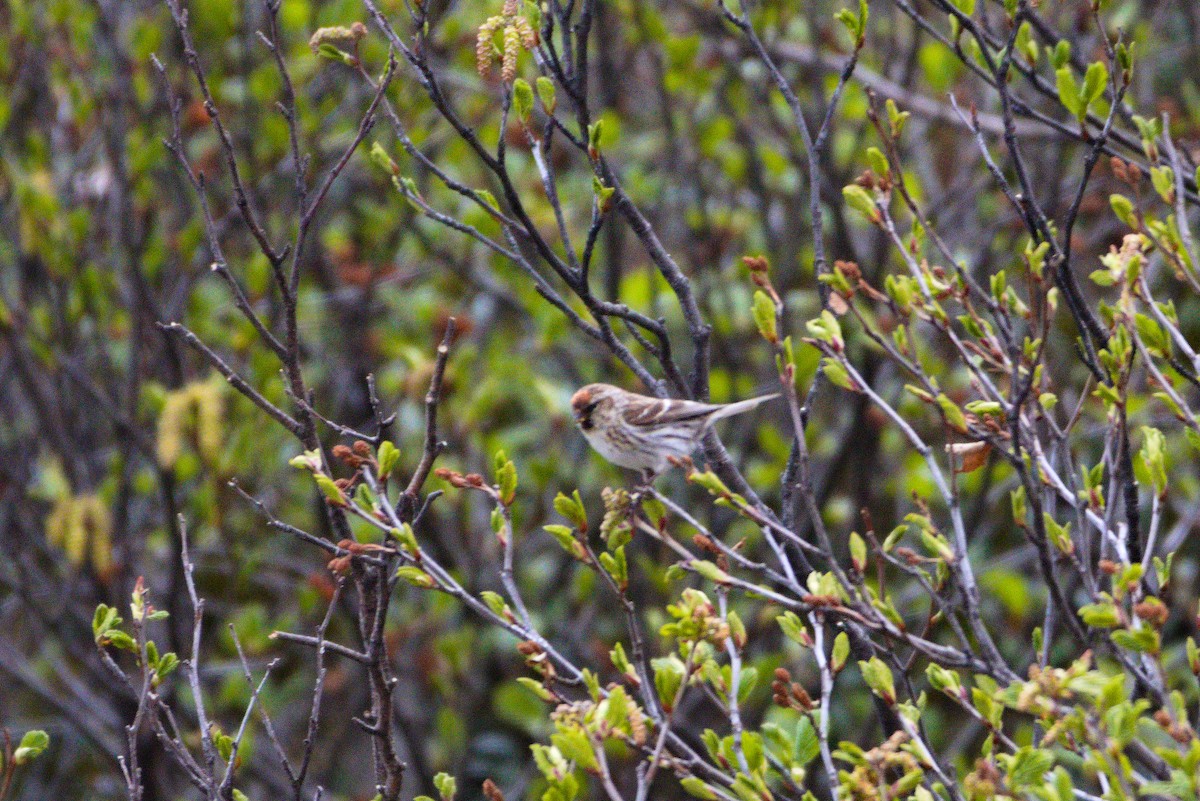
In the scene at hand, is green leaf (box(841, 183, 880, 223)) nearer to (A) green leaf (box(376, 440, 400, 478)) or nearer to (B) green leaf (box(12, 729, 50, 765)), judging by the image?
(A) green leaf (box(376, 440, 400, 478))

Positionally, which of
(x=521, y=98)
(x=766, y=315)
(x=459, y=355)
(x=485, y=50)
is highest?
(x=485, y=50)

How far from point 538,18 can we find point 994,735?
189cm

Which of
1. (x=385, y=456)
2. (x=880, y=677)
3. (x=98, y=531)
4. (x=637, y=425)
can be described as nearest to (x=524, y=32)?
(x=385, y=456)

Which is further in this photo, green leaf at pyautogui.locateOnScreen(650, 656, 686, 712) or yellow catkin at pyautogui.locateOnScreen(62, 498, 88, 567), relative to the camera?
yellow catkin at pyautogui.locateOnScreen(62, 498, 88, 567)

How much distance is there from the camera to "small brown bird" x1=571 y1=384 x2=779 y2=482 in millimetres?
4688

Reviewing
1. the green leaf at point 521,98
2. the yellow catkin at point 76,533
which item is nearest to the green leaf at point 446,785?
the green leaf at point 521,98

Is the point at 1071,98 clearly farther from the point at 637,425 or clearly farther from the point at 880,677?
the point at 637,425

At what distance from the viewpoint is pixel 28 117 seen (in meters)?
7.71

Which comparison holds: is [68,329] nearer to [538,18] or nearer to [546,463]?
[546,463]

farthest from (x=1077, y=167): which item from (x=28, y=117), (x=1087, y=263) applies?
(x=28, y=117)

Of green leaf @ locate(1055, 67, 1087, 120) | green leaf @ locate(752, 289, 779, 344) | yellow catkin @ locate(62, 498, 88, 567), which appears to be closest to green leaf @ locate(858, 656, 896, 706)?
green leaf @ locate(752, 289, 779, 344)

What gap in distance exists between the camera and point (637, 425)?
5.18 meters

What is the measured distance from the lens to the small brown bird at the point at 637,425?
469 centimetres

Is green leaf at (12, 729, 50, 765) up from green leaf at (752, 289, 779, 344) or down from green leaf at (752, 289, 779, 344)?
down
